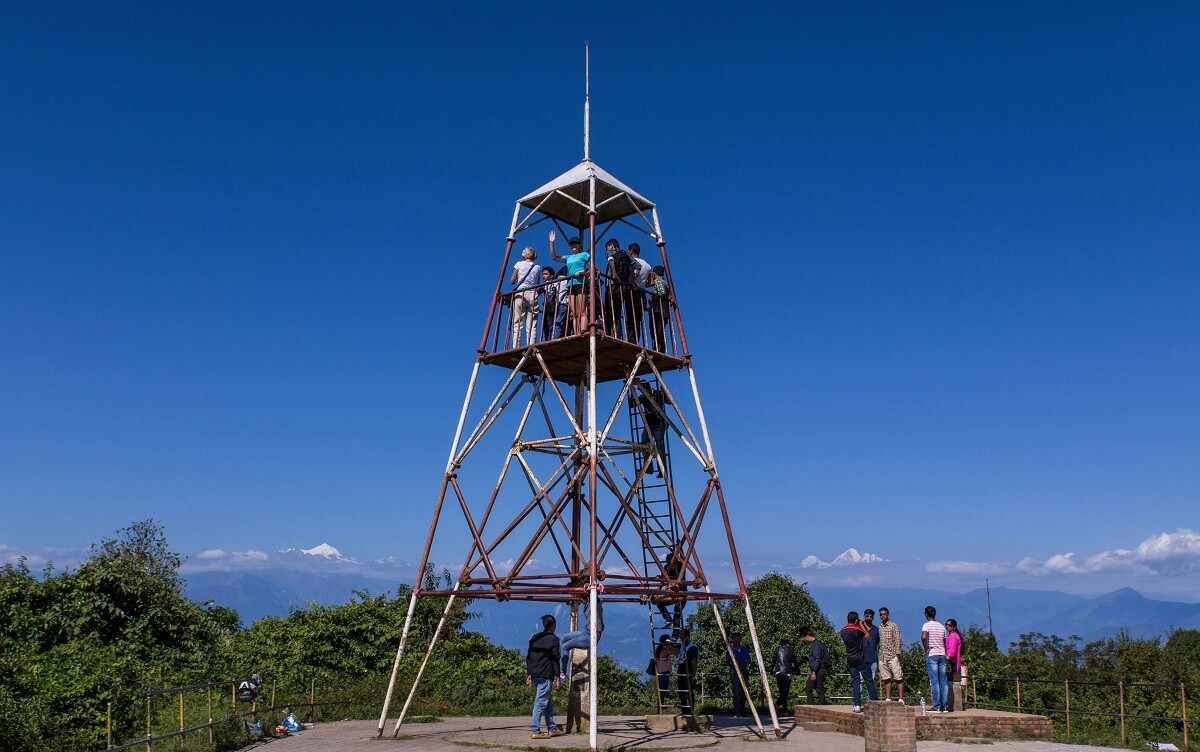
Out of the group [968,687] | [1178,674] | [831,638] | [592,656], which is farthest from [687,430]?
[1178,674]

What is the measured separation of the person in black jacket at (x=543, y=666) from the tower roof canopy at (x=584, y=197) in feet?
25.8

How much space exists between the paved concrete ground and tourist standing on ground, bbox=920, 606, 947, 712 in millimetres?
1422

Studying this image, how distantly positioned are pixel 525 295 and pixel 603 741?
8.08 meters

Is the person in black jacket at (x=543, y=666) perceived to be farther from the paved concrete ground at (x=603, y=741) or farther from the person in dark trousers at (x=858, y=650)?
the person in dark trousers at (x=858, y=650)

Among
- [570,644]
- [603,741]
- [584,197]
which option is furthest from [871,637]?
[584,197]

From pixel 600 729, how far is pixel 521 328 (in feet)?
24.3

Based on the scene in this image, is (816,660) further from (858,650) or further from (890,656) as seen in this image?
(890,656)

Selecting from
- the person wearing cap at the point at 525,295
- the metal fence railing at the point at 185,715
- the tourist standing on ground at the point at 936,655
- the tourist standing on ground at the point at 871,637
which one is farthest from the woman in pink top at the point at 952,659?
the metal fence railing at the point at 185,715

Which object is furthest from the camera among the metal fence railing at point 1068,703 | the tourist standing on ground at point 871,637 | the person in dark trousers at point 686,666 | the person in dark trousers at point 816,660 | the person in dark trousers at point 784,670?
the person in dark trousers at point 784,670

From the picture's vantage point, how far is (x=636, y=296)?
20.2 meters

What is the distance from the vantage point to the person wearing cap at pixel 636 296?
1983 cm

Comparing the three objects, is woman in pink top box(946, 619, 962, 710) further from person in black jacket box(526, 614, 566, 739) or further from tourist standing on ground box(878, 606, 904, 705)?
person in black jacket box(526, 614, 566, 739)

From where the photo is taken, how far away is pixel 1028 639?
61188 mm

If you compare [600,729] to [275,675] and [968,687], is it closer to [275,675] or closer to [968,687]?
[968,687]
